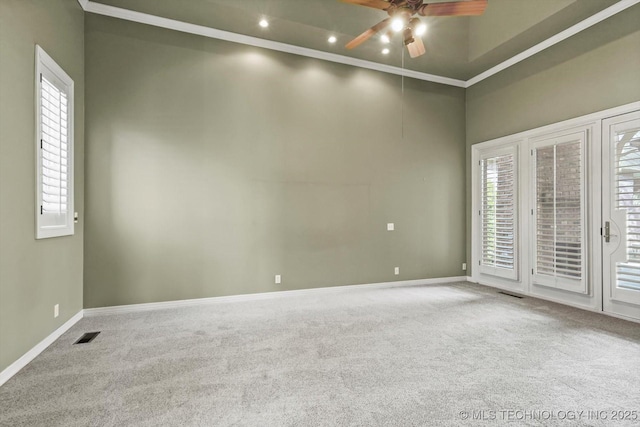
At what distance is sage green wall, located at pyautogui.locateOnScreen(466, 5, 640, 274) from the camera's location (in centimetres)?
368

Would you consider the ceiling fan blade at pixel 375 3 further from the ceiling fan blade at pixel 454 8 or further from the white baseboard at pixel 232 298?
the white baseboard at pixel 232 298

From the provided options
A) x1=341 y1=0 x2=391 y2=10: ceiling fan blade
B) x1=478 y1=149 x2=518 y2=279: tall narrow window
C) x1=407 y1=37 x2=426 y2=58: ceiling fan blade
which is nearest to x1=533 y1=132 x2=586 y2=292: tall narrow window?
x1=478 y1=149 x2=518 y2=279: tall narrow window

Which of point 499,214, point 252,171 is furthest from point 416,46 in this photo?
point 499,214

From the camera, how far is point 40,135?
9.21ft

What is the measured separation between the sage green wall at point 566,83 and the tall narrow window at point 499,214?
519 mm

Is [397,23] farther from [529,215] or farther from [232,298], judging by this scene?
[232,298]

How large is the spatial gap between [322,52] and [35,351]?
4995mm

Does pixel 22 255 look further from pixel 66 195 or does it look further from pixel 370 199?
pixel 370 199

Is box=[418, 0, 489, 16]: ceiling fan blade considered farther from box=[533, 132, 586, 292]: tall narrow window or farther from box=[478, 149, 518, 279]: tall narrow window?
box=[478, 149, 518, 279]: tall narrow window

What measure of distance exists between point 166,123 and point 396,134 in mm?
3646

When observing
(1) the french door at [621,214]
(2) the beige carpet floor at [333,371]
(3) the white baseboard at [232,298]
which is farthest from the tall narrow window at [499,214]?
(2) the beige carpet floor at [333,371]

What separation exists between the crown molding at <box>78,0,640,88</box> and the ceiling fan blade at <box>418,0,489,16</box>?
2225 millimetres

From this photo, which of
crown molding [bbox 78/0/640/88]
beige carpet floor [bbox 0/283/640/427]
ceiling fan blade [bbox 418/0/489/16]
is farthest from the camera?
crown molding [bbox 78/0/640/88]

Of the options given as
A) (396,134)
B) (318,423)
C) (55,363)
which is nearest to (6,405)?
(55,363)
